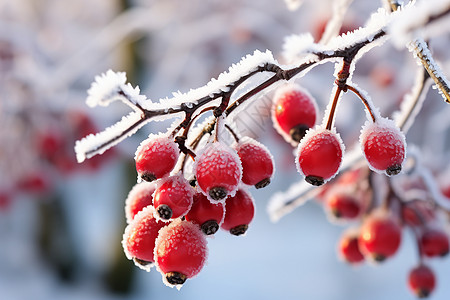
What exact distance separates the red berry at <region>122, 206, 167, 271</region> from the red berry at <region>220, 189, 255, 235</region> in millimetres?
140

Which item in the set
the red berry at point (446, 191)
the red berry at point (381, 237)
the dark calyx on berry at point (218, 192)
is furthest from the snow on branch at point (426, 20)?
the red berry at point (446, 191)

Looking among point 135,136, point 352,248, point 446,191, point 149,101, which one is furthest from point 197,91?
point 135,136

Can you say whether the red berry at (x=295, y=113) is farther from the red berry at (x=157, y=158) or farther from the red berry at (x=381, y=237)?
the red berry at (x=381, y=237)

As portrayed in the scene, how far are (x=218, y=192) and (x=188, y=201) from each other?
76 mm

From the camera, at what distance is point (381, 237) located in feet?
4.96

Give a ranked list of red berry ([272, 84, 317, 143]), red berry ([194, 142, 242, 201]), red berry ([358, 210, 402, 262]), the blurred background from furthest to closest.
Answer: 1. the blurred background
2. red berry ([358, 210, 402, 262])
3. red berry ([272, 84, 317, 143])
4. red berry ([194, 142, 242, 201])

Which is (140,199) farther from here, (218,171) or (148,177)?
(218,171)

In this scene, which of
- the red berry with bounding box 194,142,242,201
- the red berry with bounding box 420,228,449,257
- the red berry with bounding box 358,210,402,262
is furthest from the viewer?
the red berry with bounding box 420,228,449,257

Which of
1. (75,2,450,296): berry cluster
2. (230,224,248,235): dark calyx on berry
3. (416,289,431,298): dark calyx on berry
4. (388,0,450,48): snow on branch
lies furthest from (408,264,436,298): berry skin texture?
(388,0,450,48): snow on branch

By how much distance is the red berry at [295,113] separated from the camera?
1116 mm

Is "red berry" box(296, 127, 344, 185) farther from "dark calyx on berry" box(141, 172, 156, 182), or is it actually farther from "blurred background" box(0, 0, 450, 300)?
"blurred background" box(0, 0, 450, 300)

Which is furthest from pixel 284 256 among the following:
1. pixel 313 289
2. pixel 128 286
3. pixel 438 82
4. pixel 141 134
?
pixel 438 82

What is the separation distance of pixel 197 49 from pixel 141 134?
1.08 metres

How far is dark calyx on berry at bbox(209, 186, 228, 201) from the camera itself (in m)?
0.87
